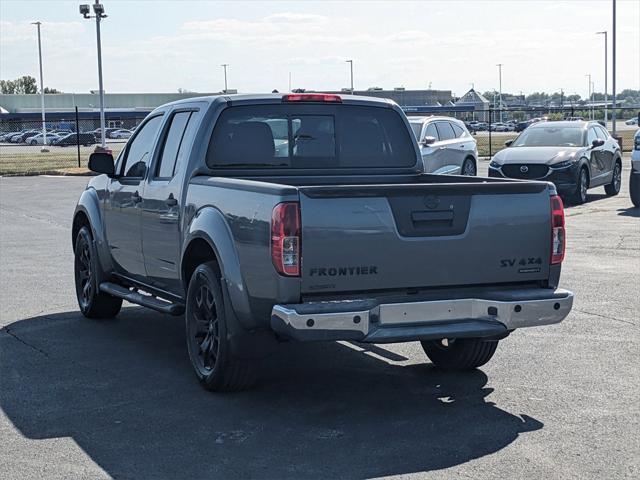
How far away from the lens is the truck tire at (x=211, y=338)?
662 cm

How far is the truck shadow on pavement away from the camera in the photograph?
17.8 feet

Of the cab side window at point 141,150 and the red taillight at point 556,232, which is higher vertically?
the cab side window at point 141,150

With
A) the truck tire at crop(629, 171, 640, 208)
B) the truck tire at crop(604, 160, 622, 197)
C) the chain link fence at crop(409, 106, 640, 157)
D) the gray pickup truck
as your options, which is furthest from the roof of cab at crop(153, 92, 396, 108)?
the chain link fence at crop(409, 106, 640, 157)

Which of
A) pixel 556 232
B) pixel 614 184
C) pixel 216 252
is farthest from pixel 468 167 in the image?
pixel 216 252

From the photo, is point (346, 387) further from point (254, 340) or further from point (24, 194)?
point (24, 194)

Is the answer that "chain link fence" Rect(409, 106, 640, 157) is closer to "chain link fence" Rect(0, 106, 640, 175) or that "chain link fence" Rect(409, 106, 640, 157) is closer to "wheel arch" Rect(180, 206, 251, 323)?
"chain link fence" Rect(0, 106, 640, 175)

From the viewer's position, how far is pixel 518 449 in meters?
5.61

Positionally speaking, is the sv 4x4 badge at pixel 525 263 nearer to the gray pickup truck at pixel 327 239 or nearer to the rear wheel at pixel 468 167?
the gray pickup truck at pixel 327 239

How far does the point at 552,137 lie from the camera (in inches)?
879

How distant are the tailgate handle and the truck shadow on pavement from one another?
1.19 meters

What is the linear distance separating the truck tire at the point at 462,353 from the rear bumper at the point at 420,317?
34.5 inches

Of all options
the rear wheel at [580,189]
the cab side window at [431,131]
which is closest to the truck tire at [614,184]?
the rear wheel at [580,189]

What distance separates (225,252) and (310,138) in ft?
5.44

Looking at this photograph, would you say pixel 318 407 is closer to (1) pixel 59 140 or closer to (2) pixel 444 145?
(2) pixel 444 145
